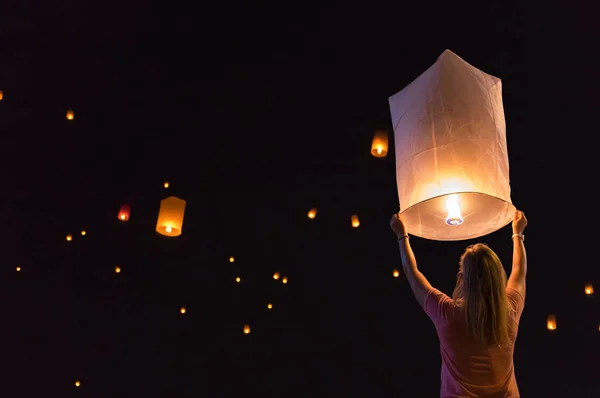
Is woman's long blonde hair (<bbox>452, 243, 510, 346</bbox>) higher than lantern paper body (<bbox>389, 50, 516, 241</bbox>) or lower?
lower

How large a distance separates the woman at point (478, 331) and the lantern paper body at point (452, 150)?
0.25 m

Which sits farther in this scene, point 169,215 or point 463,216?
point 169,215

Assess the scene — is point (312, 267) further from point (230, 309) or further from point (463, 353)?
point (463, 353)

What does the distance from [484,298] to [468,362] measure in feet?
0.57

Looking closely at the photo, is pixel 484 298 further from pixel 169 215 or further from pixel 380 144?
pixel 380 144

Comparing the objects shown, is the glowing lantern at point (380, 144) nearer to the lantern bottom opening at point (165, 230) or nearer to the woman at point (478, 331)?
the lantern bottom opening at point (165, 230)

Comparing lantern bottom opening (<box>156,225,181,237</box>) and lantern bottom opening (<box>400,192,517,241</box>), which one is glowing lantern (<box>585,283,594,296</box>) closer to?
lantern bottom opening (<box>156,225,181,237</box>)

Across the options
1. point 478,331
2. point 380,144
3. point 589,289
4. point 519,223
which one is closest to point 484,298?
point 478,331

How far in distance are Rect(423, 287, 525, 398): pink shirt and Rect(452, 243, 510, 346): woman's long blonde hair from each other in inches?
1.0

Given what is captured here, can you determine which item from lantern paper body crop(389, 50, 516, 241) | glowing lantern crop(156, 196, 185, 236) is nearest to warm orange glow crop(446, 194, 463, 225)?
lantern paper body crop(389, 50, 516, 241)

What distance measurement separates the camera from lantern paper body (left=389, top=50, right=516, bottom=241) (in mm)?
1840

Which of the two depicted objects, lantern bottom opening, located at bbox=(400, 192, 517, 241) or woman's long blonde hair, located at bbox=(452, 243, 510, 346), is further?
lantern bottom opening, located at bbox=(400, 192, 517, 241)

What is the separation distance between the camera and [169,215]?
4684mm

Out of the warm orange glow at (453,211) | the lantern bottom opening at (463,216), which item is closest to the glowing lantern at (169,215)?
the lantern bottom opening at (463,216)
